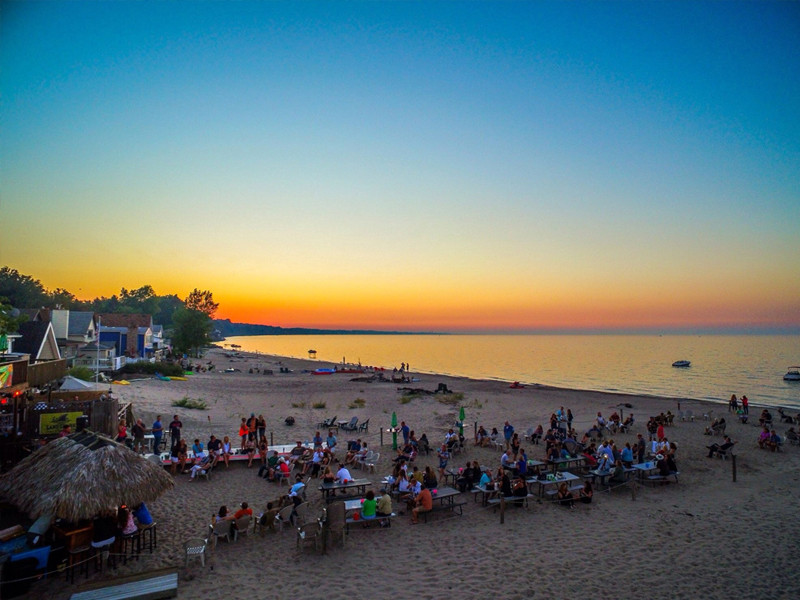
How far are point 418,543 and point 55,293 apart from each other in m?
115

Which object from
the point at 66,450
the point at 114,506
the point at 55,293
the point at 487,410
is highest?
the point at 55,293

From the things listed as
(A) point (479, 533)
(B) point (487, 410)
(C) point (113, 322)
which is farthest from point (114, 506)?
(C) point (113, 322)

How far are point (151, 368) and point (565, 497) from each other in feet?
130

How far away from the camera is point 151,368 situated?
136 ft

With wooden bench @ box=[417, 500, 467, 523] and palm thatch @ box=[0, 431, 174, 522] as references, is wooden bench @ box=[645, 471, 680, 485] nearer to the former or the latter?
wooden bench @ box=[417, 500, 467, 523]

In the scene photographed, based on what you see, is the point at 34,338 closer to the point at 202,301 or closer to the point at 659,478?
the point at 659,478

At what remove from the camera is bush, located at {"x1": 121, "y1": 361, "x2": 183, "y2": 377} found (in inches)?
1592

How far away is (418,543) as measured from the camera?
32.0 ft

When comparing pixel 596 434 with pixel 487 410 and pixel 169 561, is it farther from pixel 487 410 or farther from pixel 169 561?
pixel 169 561

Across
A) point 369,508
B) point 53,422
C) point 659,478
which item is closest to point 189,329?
point 53,422

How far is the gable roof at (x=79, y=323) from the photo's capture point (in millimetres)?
43062

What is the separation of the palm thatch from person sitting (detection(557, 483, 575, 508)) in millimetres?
9628

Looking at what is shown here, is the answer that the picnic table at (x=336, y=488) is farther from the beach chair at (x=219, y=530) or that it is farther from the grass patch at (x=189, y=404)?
the grass patch at (x=189, y=404)

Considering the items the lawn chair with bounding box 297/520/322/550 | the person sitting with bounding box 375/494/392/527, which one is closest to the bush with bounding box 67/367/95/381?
the lawn chair with bounding box 297/520/322/550
